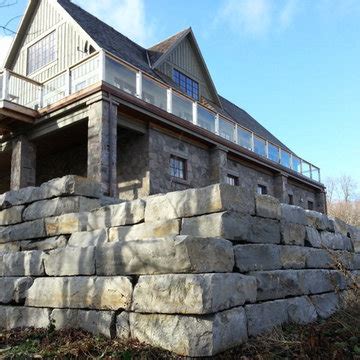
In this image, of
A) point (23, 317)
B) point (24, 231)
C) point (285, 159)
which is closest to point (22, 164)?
point (24, 231)

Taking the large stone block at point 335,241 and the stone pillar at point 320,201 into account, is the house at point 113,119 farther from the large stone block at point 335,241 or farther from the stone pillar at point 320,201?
the large stone block at point 335,241

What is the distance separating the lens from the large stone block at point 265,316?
4.41 metres

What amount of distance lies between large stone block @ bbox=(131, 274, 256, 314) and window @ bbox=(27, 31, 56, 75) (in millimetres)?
14172

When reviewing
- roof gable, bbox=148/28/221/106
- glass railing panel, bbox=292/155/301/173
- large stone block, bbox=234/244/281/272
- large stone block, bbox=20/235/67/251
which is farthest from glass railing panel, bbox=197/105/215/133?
large stone block, bbox=234/244/281/272

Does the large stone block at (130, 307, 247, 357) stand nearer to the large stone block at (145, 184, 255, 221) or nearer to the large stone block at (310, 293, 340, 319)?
the large stone block at (145, 184, 255, 221)

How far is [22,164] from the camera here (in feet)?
43.3

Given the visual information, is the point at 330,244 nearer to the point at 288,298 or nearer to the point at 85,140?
the point at 288,298

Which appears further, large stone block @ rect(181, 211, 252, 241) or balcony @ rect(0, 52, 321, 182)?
balcony @ rect(0, 52, 321, 182)

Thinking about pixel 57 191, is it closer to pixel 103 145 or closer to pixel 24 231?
pixel 24 231

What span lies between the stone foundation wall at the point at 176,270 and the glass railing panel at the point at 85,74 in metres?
5.81

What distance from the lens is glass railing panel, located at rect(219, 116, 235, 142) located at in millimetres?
15542

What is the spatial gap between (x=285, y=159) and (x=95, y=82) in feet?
37.0

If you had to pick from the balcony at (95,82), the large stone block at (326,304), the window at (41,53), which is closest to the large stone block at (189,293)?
the large stone block at (326,304)

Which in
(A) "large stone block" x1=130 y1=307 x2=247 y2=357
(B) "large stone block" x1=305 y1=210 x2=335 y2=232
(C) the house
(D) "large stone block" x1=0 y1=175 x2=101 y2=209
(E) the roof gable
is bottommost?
(A) "large stone block" x1=130 y1=307 x2=247 y2=357
